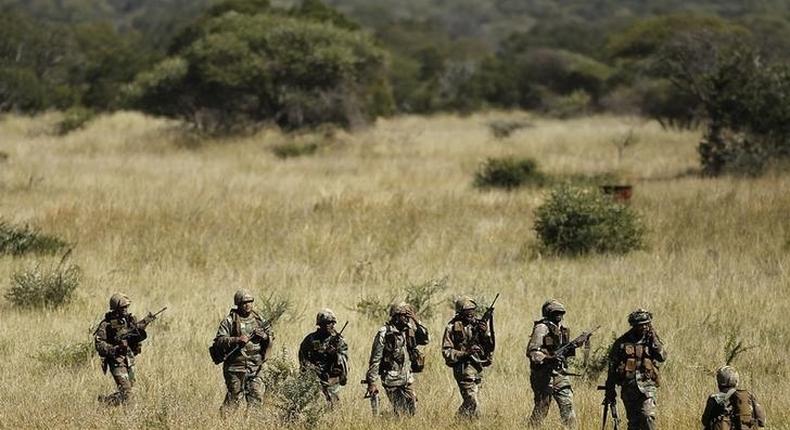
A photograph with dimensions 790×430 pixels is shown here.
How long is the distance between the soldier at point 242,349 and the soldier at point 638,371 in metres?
3.33

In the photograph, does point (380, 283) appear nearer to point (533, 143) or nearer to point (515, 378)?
point (515, 378)

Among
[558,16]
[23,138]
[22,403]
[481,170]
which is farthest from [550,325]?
[558,16]

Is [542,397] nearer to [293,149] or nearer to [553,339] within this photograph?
[553,339]

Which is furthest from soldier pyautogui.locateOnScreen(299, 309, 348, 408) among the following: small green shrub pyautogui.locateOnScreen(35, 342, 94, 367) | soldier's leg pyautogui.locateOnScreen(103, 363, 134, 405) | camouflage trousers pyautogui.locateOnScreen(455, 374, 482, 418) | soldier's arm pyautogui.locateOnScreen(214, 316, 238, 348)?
small green shrub pyautogui.locateOnScreen(35, 342, 94, 367)

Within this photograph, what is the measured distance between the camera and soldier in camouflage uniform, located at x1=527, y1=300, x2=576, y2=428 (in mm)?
9758

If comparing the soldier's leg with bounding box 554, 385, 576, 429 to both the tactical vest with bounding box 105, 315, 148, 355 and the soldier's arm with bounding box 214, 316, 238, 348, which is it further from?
the tactical vest with bounding box 105, 315, 148, 355

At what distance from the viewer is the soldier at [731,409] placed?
8078 millimetres

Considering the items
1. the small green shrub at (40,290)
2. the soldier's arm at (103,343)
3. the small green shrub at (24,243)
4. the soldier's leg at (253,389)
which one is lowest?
the small green shrub at (24,243)

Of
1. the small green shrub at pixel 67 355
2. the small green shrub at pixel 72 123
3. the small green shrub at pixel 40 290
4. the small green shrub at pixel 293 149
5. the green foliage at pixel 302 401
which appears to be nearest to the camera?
the green foliage at pixel 302 401

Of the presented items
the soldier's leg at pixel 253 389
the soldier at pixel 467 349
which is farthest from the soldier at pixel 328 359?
the soldier at pixel 467 349

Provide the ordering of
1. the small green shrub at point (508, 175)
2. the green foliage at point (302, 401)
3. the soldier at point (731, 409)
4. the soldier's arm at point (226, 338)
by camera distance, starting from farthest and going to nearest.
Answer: the small green shrub at point (508, 175) → the soldier's arm at point (226, 338) → the green foliage at point (302, 401) → the soldier at point (731, 409)

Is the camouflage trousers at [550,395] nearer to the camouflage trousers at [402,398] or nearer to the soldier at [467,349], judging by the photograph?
the soldier at [467,349]

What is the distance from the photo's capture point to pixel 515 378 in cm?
1178

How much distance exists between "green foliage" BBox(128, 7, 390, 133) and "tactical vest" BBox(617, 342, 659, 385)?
28.4 m
